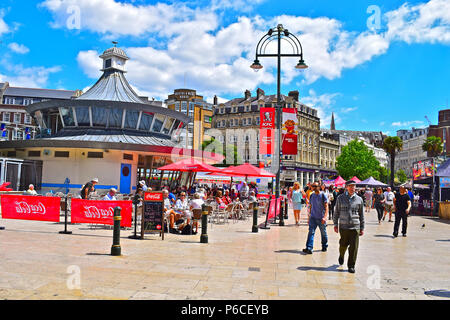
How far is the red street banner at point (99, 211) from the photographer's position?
11.0 metres

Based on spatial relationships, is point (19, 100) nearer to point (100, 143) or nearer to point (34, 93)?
point (34, 93)

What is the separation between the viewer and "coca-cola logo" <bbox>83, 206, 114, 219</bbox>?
1107 cm

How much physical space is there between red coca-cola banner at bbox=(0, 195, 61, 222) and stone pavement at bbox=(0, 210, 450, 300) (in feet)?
2.84

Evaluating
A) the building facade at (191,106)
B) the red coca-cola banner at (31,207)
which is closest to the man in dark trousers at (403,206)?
the red coca-cola banner at (31,207)

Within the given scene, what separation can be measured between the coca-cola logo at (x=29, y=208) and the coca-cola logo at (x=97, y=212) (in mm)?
1745

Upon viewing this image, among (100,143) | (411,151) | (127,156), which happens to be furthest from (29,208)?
(411,151)

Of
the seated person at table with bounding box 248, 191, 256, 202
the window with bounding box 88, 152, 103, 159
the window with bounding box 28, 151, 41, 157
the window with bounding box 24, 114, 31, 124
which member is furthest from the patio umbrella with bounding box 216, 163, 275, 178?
the window with bounding box 24, 114, 31, 124

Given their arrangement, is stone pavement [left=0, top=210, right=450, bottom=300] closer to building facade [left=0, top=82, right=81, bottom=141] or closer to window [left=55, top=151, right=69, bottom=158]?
window [left=55, top=151, right=69, bottom=158]

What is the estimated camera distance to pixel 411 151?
407 ft

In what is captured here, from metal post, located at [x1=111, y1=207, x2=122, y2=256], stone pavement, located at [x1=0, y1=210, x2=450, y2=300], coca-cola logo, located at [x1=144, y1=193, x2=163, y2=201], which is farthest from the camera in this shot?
coca-cola logo, located at [x1=144, y1=193, x2=163, y2=201]

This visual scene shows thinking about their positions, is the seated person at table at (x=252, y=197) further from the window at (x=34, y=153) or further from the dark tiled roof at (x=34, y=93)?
the dark tiled roof at (x=34, y=93)

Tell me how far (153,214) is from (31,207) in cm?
474
